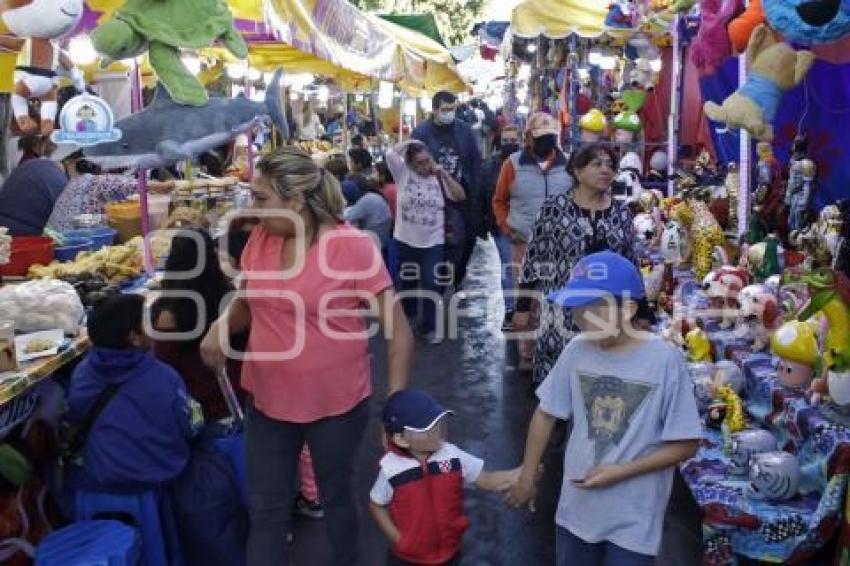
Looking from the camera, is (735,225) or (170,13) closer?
(170,13)

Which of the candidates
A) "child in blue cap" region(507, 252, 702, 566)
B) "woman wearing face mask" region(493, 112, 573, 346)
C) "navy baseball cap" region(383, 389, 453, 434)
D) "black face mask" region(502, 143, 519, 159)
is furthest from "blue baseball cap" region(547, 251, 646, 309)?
"black face mask" region(502, 143, 519, 159)

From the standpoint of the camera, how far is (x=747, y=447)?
12.4ft

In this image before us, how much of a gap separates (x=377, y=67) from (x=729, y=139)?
3447 mm

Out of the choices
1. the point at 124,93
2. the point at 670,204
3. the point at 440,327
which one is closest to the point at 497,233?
the point at 440,327

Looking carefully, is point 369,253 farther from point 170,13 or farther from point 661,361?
point 170,13

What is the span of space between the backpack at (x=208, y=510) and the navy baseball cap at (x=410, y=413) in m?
0.85

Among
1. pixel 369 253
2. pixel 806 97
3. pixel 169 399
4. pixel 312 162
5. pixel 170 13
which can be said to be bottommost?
pixel 169 399

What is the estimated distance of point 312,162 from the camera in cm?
289

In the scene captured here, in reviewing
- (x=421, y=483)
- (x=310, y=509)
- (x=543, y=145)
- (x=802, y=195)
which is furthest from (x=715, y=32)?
(x=421, y=483)

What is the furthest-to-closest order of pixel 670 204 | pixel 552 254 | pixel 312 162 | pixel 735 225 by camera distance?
pixel 670 204, pixel 735 225, pixel 552 254, pixel 312 162


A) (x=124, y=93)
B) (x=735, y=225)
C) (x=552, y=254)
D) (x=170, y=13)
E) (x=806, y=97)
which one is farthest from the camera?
(x=124, y=93)

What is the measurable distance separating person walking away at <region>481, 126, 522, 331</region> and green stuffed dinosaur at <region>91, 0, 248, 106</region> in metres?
3.04

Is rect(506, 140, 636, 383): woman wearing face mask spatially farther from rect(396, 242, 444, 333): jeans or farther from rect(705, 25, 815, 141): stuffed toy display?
rect(396, 242, 444, 333): jeans

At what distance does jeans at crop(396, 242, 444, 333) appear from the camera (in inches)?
277
